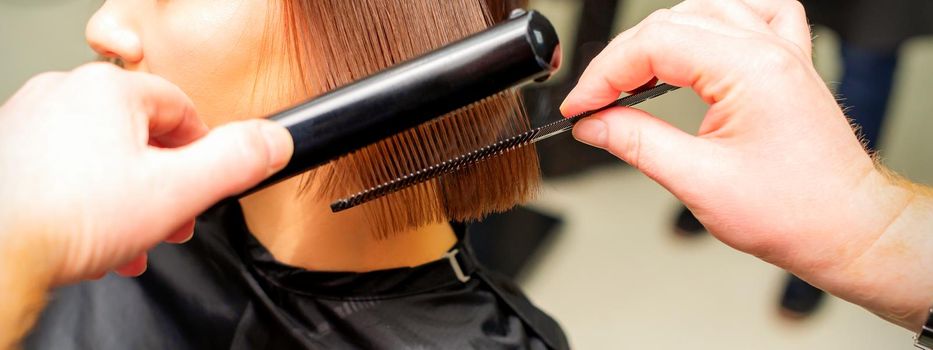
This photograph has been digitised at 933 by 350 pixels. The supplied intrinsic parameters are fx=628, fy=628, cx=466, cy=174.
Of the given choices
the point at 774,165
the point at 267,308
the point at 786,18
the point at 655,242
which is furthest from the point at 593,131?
the point at 655,242

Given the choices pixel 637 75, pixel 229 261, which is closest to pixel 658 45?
pixel 637 75

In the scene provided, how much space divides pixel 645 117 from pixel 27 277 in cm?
53

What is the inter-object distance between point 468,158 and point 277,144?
0.80 feet

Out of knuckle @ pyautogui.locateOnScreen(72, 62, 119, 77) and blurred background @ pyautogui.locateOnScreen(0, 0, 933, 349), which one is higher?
knuckle @ pyautogui.locateOnScreen(72, 62, 119, 77)

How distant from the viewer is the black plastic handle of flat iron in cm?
→ 53

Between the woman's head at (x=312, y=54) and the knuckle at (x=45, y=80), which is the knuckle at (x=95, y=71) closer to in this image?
the knuckle at (x=45, y=80)

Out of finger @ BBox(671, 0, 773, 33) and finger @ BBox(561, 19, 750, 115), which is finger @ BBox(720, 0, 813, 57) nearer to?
finger @ BBox(671, 0, 773, 33)


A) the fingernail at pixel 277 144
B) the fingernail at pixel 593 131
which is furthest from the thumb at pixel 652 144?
the fingernail at pixel 277 144

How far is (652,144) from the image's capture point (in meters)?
0.60

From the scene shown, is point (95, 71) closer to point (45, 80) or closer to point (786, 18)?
point (45, 80)

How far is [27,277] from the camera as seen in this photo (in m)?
0.43

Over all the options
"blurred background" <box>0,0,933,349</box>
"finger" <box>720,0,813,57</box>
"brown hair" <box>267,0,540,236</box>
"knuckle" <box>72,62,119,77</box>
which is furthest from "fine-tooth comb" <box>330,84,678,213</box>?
"blurred background" <box>0,0,933,349</box>

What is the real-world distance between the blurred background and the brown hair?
0.37 metres

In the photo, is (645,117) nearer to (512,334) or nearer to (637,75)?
(637,75)
